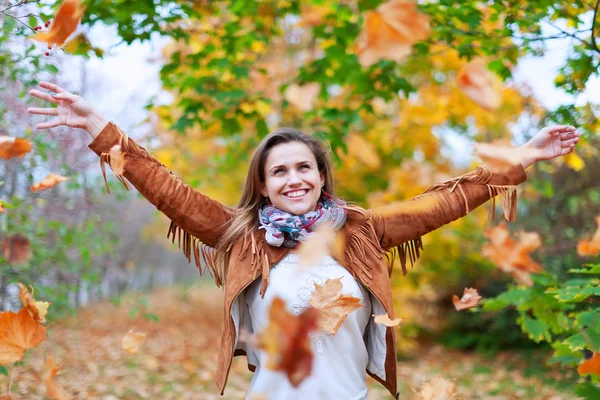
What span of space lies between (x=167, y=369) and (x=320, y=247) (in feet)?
14.5

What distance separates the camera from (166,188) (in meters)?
2.12

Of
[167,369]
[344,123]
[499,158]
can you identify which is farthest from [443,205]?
Answer: [167,369]

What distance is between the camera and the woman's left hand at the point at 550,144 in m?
2.34

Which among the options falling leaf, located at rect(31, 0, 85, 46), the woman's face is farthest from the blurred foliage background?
the woman's face

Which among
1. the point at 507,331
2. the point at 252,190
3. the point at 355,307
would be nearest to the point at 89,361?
the point at 252,190

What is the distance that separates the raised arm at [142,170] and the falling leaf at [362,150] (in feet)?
14.5

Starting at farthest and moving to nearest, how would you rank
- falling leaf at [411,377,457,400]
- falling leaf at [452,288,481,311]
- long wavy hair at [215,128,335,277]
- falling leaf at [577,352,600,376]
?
falling leaf at [452,288,481,311] → long wavy hair at [215,128,335,277] → falling leaf at [411,377,457,400] → falling leaf at [577,352,600,376]

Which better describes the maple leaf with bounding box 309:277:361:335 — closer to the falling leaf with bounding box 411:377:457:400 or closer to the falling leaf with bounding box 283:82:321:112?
the falling leaf with bounding box 411:377:457:400

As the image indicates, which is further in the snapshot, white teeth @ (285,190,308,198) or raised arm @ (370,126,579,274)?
raised arm @ (370,126,579,274)

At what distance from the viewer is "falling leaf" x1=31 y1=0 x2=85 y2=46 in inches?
79.5

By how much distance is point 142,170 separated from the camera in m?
2.10

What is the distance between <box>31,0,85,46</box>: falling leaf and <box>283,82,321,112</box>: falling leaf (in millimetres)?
2711

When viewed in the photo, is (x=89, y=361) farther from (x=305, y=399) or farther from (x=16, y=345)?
(x=305, y=399)

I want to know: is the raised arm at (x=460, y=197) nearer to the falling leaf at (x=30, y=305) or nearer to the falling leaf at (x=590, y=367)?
the falling leaf at (x=590, y=367)
